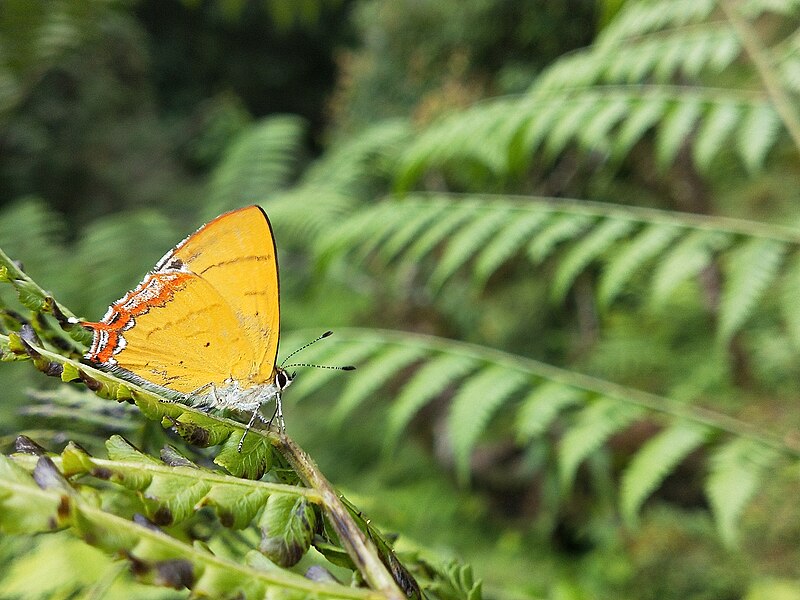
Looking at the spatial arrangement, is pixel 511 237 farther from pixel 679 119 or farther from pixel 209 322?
pixel 209 322

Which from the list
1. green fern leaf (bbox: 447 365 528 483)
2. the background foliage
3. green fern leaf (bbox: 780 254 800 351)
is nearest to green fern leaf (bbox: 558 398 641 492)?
the background foliage

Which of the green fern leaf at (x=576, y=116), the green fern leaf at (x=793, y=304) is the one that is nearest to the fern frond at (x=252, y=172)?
the green fern leaf at (x=576, y=116)

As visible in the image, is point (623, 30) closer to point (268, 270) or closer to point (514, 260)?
point (268, 270)

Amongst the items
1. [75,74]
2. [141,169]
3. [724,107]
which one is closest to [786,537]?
[724,107]

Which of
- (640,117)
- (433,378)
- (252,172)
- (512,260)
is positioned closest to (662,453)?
(433,378)

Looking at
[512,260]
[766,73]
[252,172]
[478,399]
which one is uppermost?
[252,172]

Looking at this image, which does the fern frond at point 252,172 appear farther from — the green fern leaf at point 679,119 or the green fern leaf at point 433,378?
the green fern leaf at point 679,119

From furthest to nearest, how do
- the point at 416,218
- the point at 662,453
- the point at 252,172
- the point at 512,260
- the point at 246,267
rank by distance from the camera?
the point at 512,260 < the point at 252,172 < the point at 416,218 < the point at 662,453 < the point at 246,267
